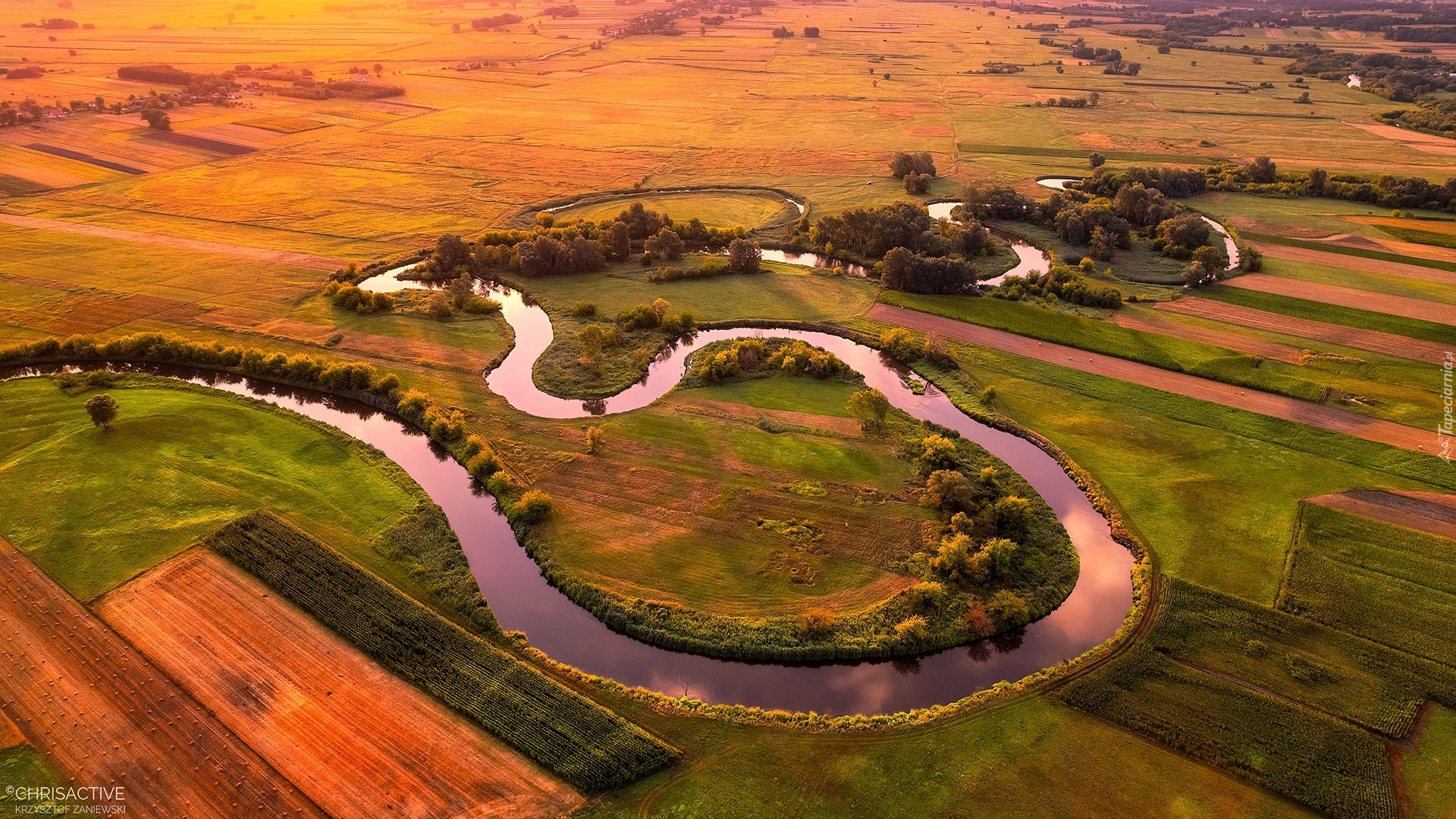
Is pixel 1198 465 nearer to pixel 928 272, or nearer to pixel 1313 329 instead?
pixel 1313 329

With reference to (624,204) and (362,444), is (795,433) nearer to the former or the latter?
(362,444)

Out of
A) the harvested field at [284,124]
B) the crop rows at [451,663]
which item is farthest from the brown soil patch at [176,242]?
the harvested field at [284,124]

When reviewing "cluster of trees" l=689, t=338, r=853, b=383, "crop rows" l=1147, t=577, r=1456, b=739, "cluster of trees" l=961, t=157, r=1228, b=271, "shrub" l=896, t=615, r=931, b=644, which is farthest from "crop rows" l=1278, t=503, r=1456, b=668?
"cluster of trees" l=961, t=157, r=1228, b=271

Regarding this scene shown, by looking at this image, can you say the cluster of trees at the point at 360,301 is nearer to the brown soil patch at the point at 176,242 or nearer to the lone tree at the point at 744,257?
the brown soil patch at the point at 176,242

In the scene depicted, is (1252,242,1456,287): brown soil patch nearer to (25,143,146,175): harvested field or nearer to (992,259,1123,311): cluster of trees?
(992,259,1123,311): cluster of trees

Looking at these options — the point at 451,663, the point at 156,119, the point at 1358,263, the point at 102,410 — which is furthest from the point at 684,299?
the point at 156,119

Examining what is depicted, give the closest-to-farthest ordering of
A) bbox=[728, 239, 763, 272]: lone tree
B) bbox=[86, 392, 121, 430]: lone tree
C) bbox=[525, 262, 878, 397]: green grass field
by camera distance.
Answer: bbox=[86, 392, 121, 430]: lone tree → bbox=[525, 262, 878, 397]: green grass field → bbox=[728, 239, 763, 272]: lone tree

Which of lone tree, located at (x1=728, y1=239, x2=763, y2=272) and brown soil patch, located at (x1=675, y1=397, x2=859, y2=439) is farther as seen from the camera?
lone tree, located at (x1=728, y1=239, x2=763, y2=272)
